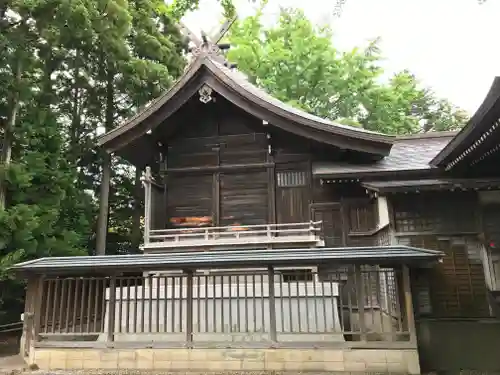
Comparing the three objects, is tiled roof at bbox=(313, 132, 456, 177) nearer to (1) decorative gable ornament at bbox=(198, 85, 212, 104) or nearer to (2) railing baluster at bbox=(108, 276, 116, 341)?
(1) decorative gable ornament at bbox=(198, 85, 212, 104)

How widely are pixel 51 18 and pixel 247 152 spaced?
787 cm

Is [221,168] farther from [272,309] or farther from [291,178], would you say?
[272,309]

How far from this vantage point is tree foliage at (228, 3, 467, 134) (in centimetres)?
2220

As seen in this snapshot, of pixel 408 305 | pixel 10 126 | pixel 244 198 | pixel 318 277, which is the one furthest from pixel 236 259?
pixel 10 126

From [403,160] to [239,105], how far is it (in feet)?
15.9

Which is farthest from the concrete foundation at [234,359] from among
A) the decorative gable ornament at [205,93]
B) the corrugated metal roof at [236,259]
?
the decorative gable ornament at [205,93]

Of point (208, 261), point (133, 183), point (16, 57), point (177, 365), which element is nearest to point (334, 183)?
point (208, 261)

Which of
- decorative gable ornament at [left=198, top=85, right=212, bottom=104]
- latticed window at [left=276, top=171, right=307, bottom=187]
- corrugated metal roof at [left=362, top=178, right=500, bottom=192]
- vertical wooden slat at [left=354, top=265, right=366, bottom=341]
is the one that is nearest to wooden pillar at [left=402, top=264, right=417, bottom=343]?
vertical wooden slat at [left=354, top=265, right=366, bottom=341]

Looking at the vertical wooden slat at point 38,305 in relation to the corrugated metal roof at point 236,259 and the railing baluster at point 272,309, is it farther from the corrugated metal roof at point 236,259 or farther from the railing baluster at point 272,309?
the railing baluster at point 272,309

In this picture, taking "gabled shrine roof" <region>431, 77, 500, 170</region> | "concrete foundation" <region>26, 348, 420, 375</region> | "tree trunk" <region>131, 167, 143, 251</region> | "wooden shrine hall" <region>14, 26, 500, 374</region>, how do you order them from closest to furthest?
1. "gabled shrine roof" <region>431, 77, 500, 170</region>
2. "concrete foundation" <region>26, 348, 420, 375</region>
3. "wooden shrine hall" <region>14, 26, 500, 374</region>
4. "tree trunk" <region>131, 167, 143, 251</region>

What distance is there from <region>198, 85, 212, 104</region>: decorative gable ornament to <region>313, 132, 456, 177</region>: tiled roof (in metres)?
3.65

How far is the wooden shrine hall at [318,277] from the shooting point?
25.5 feet

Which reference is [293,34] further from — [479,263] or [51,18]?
[479,263]

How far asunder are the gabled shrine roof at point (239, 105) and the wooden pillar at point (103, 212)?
5.91 metres
